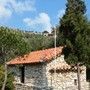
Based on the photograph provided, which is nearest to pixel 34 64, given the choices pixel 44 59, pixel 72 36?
pixel 44 59

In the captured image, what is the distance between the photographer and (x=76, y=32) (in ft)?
88.4

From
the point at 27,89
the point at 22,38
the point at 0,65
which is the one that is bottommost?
the point at 27,89

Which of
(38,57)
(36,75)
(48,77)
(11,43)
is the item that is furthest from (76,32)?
(38,57)

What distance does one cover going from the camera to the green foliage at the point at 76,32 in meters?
26.8

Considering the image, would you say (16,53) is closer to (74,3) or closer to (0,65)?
(0,65)

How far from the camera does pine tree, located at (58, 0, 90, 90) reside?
26797mm

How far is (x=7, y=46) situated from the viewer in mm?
32344

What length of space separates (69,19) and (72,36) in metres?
1.31

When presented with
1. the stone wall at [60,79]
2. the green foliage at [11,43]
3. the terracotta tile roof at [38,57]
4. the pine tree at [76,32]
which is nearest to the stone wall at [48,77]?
the stone wall at [60,79]

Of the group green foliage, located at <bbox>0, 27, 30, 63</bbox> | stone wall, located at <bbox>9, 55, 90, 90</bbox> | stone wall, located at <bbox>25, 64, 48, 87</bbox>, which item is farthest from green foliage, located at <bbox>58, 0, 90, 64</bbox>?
stone wall, located at <bbox>25, 64, 48, 87</bbox>

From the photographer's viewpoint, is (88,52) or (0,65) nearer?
(88,52)

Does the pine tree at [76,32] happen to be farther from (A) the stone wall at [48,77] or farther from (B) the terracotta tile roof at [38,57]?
(B) the terracotta tile roof at [38,57]

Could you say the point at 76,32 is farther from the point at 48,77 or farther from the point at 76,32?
the point at 48,77

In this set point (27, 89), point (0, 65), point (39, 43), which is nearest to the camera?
point (27, 89)
